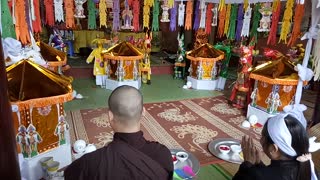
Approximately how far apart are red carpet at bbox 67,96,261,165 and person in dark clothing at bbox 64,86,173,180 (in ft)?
5.67

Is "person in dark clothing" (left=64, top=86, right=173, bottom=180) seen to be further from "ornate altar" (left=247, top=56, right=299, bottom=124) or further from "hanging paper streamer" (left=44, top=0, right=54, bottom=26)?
"hanging paper streamer" (left=44, top=0, right=54, bottom=26)

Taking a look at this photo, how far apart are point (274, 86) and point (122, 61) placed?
2.90 meters

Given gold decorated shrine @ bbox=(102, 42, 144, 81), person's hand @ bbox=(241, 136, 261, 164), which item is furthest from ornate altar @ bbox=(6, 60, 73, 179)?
gold decorated shrine @ bbox=(102, 42, 144, 81)

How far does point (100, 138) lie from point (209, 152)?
1331 millimetres

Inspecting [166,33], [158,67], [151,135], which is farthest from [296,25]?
[166,33]

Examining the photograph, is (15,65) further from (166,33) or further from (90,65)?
(166,33)

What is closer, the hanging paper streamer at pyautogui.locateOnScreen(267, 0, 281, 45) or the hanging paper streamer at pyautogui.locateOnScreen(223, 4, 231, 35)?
the hanging paper streamer at pyautogui.locateOnScreen(267, 0, 281, 45)

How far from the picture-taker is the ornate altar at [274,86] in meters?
3.61

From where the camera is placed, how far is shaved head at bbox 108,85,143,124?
119 cm

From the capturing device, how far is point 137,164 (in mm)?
1102

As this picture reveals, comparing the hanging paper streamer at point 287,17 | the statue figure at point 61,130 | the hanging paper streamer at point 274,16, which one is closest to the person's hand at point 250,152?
the statue figure at point 61,130

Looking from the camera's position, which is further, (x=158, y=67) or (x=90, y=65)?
(x=158, y=67)

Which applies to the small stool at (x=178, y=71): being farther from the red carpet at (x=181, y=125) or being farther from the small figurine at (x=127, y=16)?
the red carpet at (x=181, y=125)

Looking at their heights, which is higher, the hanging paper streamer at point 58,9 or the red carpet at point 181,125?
the hanging paper streamer at point 58,9
